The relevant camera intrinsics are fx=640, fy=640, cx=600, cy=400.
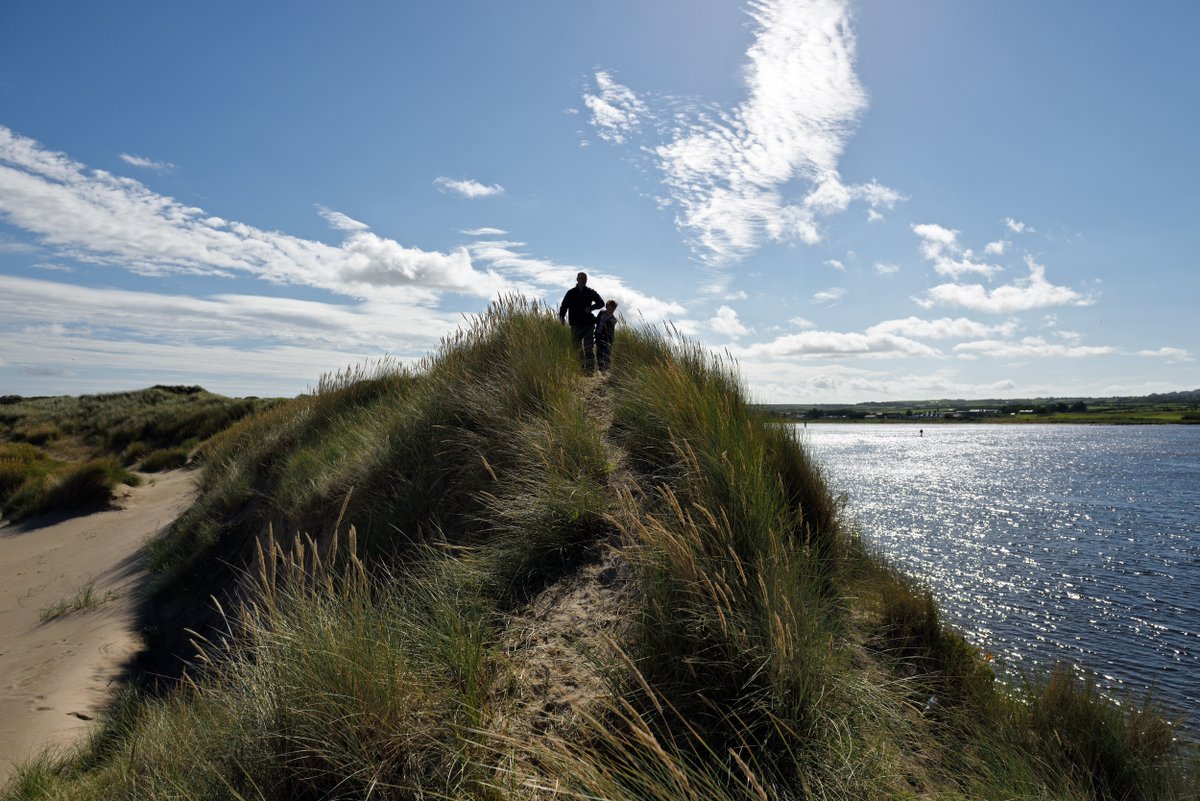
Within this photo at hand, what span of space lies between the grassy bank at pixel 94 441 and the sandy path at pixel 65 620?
93 cm

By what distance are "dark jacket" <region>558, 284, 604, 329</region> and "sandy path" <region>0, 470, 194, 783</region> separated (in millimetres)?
8119

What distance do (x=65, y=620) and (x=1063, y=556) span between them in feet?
79.3

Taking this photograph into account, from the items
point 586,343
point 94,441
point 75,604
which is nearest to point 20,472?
point 94,441

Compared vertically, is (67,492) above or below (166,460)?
below

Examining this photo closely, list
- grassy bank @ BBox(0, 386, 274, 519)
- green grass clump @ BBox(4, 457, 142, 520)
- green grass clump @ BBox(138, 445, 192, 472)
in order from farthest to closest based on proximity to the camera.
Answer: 1. green grass clump @ BBox(138, 445, 192, 472)
2. grassy bank @ BBox(0, 386, 274, 519)
3. green grass clump @ BBox(4, 457, 142, 520)

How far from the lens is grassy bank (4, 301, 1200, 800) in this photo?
2830 mm

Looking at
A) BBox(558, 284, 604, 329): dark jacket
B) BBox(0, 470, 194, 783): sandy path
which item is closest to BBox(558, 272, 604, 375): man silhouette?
BBox(558, 284, 604, 329): dark jacket

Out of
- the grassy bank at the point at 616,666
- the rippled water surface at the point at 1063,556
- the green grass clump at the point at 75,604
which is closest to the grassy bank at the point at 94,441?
the green grass clump at the point at 75,604

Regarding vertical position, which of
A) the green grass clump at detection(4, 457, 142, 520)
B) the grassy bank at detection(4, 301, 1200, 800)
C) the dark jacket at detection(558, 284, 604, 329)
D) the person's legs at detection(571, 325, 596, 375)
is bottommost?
the green grass clump at detection(4, 457, 142, 520)

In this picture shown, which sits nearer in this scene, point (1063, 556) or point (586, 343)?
point (586, 343)

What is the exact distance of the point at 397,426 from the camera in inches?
349

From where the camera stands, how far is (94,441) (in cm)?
2667

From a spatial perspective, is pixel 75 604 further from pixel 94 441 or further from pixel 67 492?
pixel 94 441

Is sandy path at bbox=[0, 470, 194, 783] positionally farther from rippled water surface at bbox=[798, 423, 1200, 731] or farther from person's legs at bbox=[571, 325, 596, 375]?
rippled water surface at bbox=[798, 423, 1200, 731]
